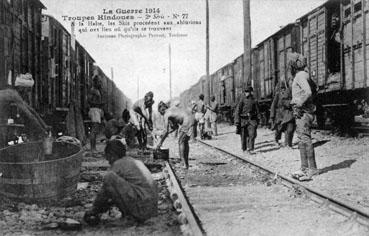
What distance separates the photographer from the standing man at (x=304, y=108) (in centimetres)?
654

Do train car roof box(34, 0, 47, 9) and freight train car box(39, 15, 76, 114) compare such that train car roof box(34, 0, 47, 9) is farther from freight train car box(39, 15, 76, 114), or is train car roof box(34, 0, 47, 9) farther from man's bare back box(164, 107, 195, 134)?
man's bare back box(164, 107, 195, 134)

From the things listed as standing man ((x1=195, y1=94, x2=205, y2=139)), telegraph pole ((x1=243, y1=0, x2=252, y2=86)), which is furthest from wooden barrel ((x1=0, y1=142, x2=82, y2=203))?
standing man ((x1=195, y1=94, x2=205, y2=139))

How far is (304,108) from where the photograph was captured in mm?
6645

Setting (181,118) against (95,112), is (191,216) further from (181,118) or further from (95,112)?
(95,112)

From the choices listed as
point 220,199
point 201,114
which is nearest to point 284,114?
point 220,199

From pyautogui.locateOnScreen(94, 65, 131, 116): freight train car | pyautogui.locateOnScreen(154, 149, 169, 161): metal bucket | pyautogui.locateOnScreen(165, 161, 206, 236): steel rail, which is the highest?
pyautogui.locateOnScreen(94, 65, 131, 116): freight train car

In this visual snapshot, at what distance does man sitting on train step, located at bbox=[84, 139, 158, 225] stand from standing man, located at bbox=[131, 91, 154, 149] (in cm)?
628

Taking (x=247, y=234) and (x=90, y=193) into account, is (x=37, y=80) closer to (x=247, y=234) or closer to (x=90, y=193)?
(x=90, y=193)

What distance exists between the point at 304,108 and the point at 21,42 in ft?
28.0

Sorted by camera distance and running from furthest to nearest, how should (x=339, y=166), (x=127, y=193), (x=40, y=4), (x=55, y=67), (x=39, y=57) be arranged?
1. (x=55, y=67)
2. (x=40, y=4)
3. (x=39, y=57)
4. (x=339, y=166)
5. (x=127, y=193)

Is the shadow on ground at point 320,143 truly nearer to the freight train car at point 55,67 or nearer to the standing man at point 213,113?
the standing man at point 213,113

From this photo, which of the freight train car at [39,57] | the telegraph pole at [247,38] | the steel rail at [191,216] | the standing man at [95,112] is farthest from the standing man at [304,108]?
the telegraph pole at [247,38]

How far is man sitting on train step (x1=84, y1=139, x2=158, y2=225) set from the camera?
407cm

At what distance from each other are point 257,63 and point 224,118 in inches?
445
